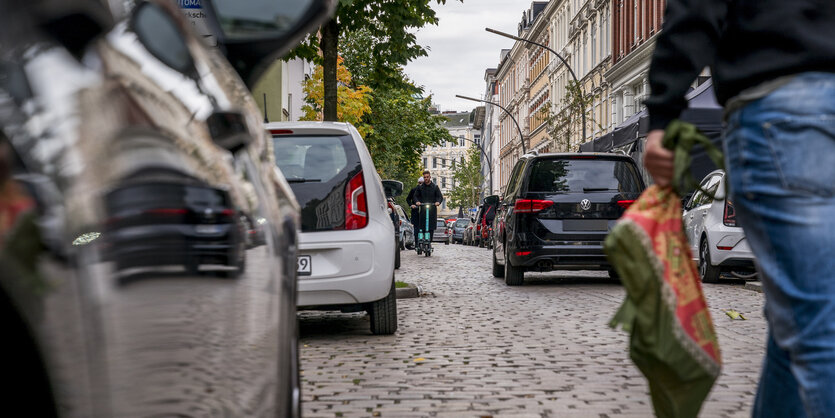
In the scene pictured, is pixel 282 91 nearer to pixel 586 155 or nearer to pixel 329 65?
pixel 329 65

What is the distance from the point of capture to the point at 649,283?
250cm

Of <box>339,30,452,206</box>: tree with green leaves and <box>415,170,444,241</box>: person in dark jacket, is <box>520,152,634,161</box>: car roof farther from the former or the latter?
<box>339,30,452,206</box>: tree with green leaves

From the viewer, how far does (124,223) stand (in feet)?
4.40

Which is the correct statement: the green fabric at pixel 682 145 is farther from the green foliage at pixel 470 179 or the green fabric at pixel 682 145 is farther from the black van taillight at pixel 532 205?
the green foliage at pixel 470 179

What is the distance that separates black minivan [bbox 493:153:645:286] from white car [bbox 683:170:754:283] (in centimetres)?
107

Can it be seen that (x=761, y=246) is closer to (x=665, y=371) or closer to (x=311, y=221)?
(x=665, y=371)

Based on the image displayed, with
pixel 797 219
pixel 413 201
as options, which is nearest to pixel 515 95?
pixel 413 201

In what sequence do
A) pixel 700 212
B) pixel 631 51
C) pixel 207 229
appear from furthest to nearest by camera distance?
1. pixel 631 51
2. pixel 700 212
3. pixel 207 229

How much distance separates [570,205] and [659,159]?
10179mm

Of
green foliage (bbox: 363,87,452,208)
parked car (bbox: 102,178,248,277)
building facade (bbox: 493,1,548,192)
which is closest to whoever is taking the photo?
parked car (bbox: 102,178,248,277)

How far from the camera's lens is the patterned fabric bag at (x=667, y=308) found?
2.48 meters

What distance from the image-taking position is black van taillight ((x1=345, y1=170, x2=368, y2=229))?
24.8ft

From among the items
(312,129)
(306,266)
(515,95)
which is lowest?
(306,266)

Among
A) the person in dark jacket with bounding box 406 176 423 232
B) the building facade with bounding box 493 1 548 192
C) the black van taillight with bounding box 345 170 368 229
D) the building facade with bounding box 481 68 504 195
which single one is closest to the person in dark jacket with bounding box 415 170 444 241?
the person in dark jacket with bounding box 406 176 423 232
